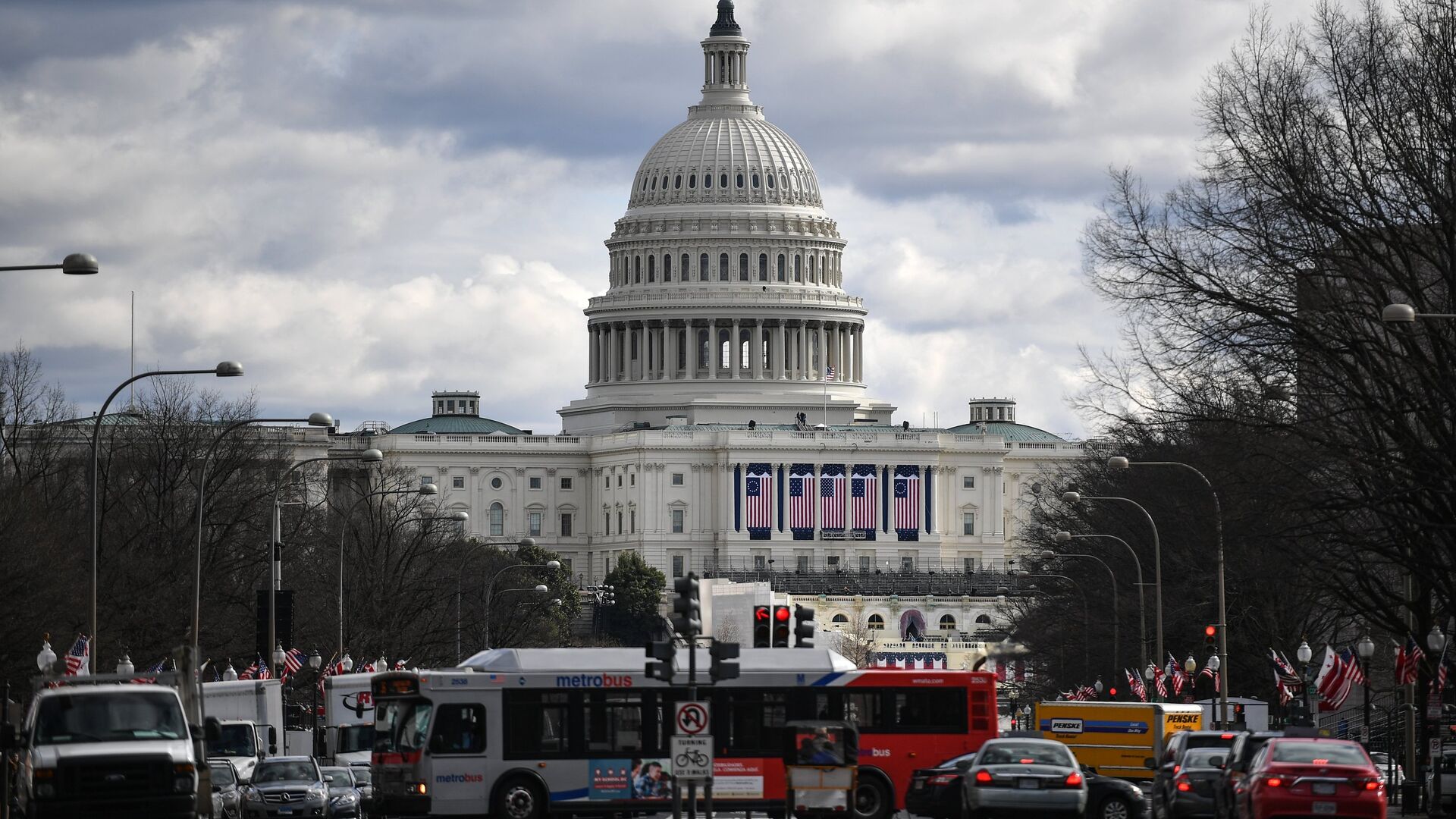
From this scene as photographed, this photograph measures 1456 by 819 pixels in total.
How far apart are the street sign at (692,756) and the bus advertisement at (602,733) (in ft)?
27.6

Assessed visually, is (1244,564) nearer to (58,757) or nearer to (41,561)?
(41,561)

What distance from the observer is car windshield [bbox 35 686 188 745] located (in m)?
42.7

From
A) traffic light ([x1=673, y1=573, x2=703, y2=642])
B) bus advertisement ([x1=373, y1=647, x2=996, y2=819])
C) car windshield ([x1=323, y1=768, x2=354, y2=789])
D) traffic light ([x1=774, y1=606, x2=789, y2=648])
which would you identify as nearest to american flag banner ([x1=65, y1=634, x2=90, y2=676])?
car windshield ([x1=323, y1=768, x2=354, y2=789])

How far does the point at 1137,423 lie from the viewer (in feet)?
228

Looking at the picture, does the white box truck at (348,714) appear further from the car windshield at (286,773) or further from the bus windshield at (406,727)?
the bus windshield at (406,727)

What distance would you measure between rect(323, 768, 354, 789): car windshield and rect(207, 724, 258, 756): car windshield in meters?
6.56

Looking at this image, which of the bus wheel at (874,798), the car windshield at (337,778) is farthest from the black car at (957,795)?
the car windshield at (337,778)

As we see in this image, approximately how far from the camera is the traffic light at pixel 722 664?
141ft

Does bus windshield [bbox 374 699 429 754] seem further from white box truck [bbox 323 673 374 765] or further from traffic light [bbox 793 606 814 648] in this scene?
white box truck [bbox 323 673 374 765]

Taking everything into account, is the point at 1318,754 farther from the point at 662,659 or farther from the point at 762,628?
the point at 762,628

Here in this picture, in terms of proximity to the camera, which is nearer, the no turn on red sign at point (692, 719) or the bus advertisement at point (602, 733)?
the no turn on red sign at point (692, 719)

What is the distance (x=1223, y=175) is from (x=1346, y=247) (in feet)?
9.68

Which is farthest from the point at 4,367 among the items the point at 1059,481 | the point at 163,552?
the point at 1059,481

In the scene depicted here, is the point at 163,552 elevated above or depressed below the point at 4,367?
below
